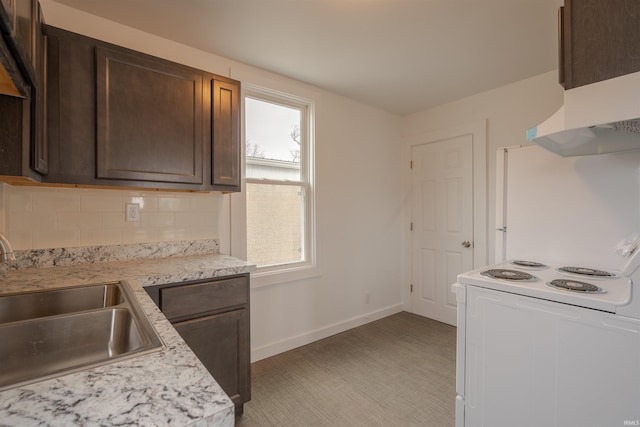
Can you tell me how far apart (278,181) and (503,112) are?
227 cm

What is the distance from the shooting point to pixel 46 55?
144 centimetres

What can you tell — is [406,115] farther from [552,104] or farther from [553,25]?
[553,25]

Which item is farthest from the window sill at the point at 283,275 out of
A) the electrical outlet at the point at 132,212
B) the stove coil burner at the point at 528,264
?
the stove coil burner at the point at 528,264

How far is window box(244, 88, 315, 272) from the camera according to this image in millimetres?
2562

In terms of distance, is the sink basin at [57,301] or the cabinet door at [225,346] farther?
the cabinet door at [225,346]

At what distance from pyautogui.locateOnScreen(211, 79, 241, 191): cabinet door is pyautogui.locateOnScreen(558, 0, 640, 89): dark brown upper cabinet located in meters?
1.81

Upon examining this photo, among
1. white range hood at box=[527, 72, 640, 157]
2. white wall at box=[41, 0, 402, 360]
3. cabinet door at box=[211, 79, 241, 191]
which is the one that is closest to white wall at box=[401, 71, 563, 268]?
white wall at box=[41, 0, 402, 360]

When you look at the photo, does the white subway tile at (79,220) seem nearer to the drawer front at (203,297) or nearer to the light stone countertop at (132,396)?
the drawer front at (203,297)

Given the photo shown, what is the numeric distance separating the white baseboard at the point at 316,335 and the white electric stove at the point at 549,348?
1.51m

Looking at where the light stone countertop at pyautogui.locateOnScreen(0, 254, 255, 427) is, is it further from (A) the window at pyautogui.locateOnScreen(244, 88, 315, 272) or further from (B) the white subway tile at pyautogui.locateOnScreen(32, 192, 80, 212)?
(A) the window at pyautogui.locateOnScreen(244, 88, 315, 272)

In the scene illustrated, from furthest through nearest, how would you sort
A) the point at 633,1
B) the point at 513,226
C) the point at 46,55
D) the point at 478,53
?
1. the point at 478,53
2. the point at 513,226
3. the point at 46,55
4. the point at 633,1

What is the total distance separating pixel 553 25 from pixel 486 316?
1.94 m

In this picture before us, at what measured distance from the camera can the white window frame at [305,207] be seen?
7.89ft

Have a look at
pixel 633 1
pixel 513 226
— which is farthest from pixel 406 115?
pixel 633 1
